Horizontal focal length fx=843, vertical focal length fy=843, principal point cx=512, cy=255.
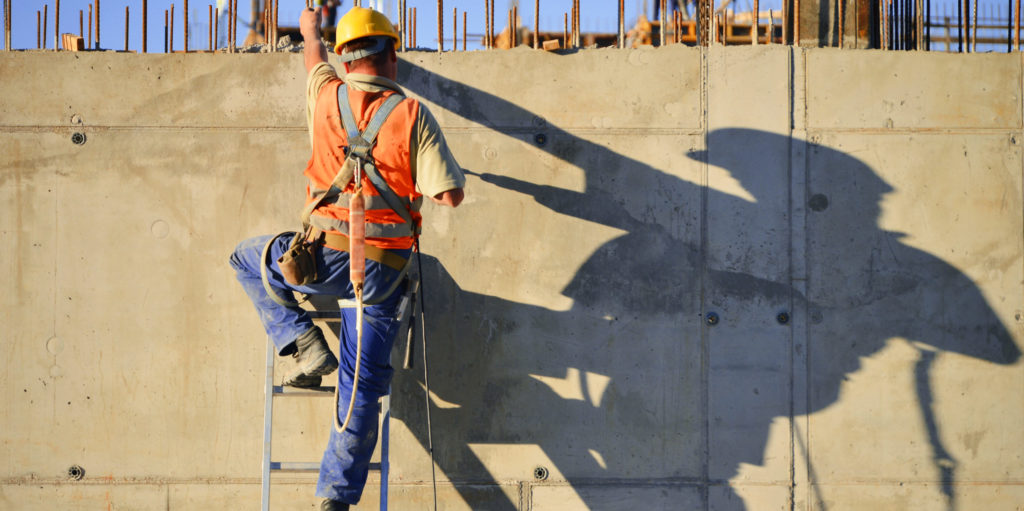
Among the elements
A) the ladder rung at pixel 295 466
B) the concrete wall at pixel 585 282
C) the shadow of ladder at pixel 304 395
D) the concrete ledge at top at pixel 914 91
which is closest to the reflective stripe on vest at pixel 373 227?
the shadow of ladder at pixel 304 395

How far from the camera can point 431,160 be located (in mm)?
4094

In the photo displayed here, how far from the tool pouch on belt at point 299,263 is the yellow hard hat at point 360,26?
102 cm

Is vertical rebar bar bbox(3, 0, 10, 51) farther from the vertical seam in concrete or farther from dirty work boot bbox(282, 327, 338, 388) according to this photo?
the vertical seam in concrete

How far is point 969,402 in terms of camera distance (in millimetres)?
5051

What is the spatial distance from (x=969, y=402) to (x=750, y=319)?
1.39 metres

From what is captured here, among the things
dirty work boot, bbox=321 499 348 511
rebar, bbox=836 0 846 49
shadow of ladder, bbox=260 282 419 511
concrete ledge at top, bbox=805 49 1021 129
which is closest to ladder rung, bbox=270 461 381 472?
shadow of ladder, bbox=260 282 419 511

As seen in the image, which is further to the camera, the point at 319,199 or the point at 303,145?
the point at 303,145

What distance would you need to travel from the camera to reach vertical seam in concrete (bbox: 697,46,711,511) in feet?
16.6

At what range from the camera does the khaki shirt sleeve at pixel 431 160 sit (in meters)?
4.07

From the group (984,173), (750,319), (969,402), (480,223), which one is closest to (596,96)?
(480,223)

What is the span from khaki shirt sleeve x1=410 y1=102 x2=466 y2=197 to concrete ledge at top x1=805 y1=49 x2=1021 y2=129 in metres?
2.35

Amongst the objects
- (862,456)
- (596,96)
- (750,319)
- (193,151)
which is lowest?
(862,456)

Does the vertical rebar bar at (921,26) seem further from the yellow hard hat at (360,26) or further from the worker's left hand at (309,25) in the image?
the worker's left hand at (309,25)

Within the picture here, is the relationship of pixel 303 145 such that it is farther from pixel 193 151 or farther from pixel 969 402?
pixel 969 402
